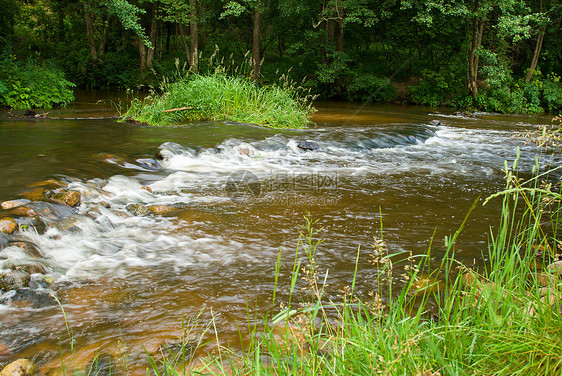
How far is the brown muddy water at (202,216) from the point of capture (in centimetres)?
299

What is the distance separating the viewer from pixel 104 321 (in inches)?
116

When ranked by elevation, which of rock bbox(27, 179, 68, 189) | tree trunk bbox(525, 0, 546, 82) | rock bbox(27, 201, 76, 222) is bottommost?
rock bbox(27, 201, 76, 222)

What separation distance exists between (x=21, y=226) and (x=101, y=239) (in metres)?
0.77

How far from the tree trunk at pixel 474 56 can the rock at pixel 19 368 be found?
2117 centimetres

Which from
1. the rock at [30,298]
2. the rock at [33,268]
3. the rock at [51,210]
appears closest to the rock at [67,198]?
the rock at [51,210]

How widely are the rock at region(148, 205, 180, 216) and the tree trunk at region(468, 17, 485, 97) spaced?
1855 centimetres

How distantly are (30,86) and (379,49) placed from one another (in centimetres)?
2023

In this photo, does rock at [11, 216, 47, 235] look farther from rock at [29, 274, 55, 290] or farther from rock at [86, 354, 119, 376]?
rock at [86, 354, 119, 376]

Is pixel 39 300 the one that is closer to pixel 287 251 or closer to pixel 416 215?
pixel 287 251

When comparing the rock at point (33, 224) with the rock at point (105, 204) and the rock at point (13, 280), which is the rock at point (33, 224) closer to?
the rock at point (105, 204)

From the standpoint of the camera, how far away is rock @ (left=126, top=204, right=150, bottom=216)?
531 cm

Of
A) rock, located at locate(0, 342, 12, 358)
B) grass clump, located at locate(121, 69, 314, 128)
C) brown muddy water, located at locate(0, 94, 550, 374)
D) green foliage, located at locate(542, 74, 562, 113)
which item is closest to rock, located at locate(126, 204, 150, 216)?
brown muddy water, located at locate(0, 94, 550, 374)

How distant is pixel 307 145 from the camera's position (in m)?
9.48

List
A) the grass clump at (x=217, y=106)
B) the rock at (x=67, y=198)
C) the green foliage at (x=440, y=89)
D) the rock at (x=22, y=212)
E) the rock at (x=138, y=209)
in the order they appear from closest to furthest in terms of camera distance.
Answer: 1. the rock at (x=22, y=212)
2. the rock at (x=67, y=198)
3. the rock at (x=138, y=209)
4. the grass clump at (x=217, y=106)
5. the green foliage at (x=440, y=89)
